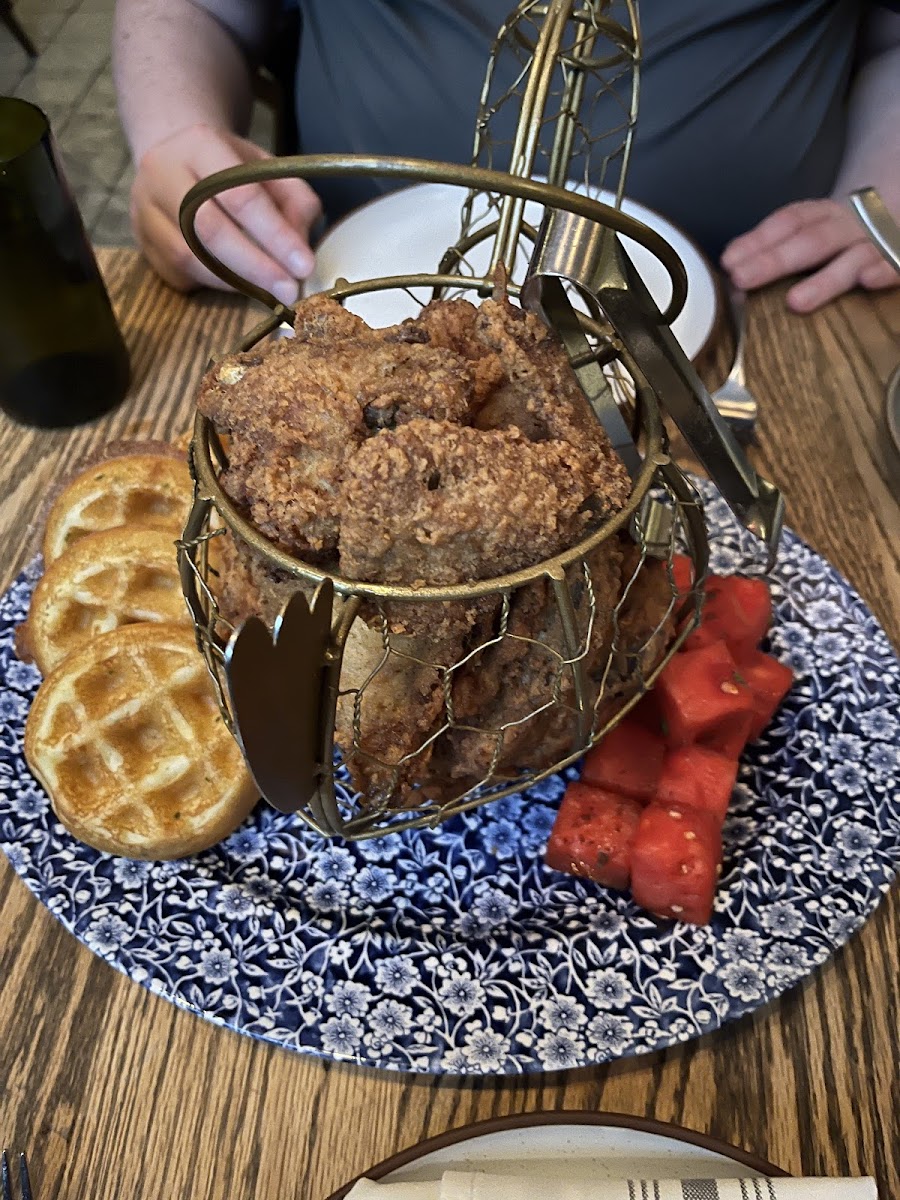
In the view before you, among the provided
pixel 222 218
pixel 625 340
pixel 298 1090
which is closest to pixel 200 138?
pixel 222 218

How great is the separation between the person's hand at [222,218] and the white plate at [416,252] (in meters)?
0.05

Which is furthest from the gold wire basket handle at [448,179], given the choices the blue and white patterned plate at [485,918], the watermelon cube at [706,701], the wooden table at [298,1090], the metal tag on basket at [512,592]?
the wooden table at [298,1090]

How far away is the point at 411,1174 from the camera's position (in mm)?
621

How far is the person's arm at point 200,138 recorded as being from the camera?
1.28 meters

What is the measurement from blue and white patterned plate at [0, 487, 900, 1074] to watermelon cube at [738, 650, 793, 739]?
0.10ft

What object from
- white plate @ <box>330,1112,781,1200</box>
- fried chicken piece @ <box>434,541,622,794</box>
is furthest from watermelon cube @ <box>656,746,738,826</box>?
white plate @ <box>330,1112,781,1200</box>

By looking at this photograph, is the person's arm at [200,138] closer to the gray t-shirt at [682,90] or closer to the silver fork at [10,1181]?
the gray t-shirt at [682,90]

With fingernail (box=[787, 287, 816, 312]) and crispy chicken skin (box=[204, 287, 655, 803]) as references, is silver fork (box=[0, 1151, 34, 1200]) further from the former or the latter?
fingernail (box=[787, 287, 816, 312])

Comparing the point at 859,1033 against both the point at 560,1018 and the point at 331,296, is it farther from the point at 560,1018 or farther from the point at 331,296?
the point at 331,296

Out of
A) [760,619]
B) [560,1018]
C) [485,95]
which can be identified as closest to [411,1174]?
[560,1018]

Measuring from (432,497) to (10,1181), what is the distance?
1.97 ft

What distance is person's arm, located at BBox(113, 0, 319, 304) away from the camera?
1.28 m

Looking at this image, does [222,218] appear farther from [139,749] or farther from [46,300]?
[139,749]

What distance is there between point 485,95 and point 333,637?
49cm
